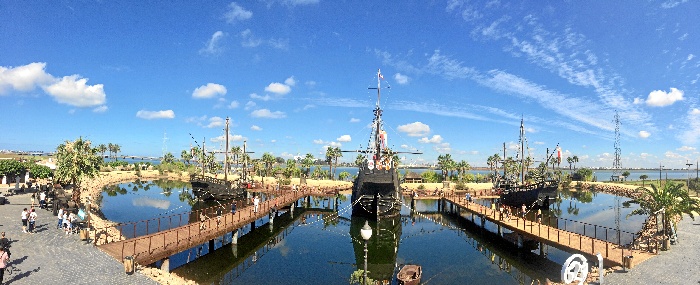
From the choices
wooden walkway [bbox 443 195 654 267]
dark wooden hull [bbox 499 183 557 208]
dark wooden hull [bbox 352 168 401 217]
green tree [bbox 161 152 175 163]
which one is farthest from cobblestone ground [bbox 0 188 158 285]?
green tree [bbox 161 152 175 163]

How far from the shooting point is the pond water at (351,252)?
79.6 ft

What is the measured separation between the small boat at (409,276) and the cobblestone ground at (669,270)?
8.98m

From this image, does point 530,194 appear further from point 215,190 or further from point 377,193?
point 215,190

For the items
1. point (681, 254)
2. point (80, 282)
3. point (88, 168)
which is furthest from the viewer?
point (88, 168)

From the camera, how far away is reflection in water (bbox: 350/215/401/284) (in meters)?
25.5

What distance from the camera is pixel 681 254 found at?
22062 millimetres

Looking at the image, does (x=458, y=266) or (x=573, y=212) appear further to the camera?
(x=573, y=212)

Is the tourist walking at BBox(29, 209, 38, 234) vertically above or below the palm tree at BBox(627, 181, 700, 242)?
below

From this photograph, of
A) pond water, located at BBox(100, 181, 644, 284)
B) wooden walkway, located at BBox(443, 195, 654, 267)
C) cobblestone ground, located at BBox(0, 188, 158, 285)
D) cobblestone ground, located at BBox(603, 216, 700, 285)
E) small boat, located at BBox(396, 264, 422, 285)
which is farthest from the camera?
pond water, located at BBox(100, 181, 644, 284)

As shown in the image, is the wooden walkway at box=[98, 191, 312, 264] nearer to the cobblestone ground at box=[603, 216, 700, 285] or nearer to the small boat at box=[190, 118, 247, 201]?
the small boat at box=[190, 118, 247, 201]

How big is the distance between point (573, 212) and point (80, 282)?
57924 mm

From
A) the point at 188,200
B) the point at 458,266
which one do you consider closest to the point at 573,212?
the point at 458,266

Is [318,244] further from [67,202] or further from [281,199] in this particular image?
[67,202]

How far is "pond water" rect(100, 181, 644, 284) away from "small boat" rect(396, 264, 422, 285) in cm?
229
